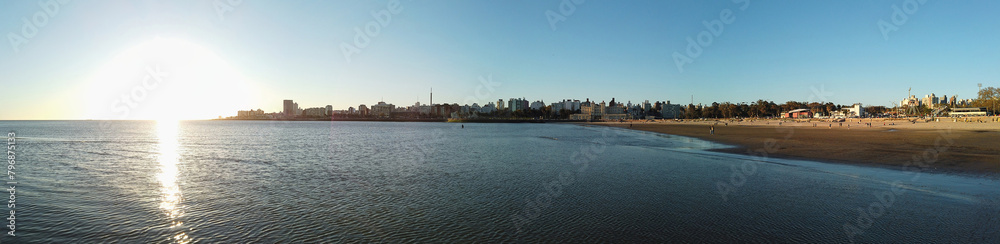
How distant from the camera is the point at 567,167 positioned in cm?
2169

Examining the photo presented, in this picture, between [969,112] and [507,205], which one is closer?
[507,205]

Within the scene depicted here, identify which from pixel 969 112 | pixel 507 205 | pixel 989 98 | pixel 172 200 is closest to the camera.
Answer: pixel 507 205

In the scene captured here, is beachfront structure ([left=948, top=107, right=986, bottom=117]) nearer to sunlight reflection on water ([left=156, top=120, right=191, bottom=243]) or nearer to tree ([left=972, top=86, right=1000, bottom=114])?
tree ([left=972, top=86, right=1000, bottom=114])

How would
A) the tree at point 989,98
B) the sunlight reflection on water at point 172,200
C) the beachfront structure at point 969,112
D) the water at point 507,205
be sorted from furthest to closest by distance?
the beachfront structure at point 969,112 < the tree at point 989,98 < the sunlight reflection on water at point 172,200 < the water at point 507,205

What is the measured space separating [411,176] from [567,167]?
828cm

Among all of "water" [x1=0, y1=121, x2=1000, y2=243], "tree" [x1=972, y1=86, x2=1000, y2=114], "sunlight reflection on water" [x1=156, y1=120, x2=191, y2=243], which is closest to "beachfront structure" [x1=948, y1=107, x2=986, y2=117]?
"tree" [x1=972, y1=86, x2=1000, y2=114]

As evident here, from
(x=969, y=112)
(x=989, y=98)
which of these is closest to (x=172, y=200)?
(x=989, y=98)

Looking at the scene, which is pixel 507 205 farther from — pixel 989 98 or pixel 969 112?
pixel 969 112

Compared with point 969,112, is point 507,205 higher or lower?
lower

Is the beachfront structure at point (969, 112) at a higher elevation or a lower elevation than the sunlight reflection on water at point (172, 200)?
higher

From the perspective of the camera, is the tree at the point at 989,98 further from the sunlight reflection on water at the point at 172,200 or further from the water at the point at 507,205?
the sunlight reflection on water at the point at 172,200

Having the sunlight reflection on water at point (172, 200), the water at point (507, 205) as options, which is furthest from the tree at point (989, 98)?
A: the sunlight reflection on water at point (172, 200)

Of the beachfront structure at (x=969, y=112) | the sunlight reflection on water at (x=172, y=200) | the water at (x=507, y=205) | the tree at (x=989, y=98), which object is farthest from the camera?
the beachfront structure at (x=969, y=112)

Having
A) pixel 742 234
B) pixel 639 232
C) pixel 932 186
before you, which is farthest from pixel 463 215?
pixel 932 186
